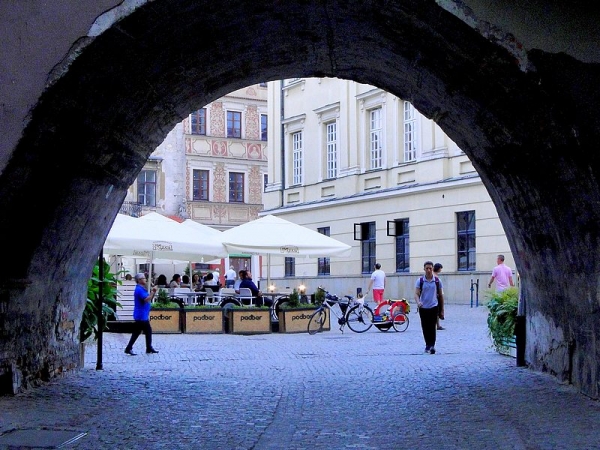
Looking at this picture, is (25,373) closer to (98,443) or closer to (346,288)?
(98,443)

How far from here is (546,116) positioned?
9055 millimetres

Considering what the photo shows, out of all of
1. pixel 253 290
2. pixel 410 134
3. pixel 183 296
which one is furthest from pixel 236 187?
pixel 253 290

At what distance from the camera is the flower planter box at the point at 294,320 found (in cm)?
2311

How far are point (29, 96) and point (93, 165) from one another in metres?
1.84

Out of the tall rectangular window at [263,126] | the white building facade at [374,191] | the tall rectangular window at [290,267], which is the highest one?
the tall rectangular window at [263,126]

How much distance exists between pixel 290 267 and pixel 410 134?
397 inches

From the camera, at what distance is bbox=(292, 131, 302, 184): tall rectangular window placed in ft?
144

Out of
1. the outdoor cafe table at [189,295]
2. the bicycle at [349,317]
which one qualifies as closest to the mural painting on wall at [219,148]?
the outdoor cafe table at [189,295]

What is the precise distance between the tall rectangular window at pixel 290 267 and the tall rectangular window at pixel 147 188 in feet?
36.6

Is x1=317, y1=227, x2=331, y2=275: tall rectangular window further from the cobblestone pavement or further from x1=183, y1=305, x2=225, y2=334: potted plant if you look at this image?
the cobblestone pavement

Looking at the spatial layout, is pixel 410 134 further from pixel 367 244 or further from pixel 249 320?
pixel 249 320

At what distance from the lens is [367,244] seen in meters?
38.9

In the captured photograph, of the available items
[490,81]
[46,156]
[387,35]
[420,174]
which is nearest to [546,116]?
[490,81]

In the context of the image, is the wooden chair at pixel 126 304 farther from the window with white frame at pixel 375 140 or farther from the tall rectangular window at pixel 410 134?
the window with white frame at pixel 375 140
